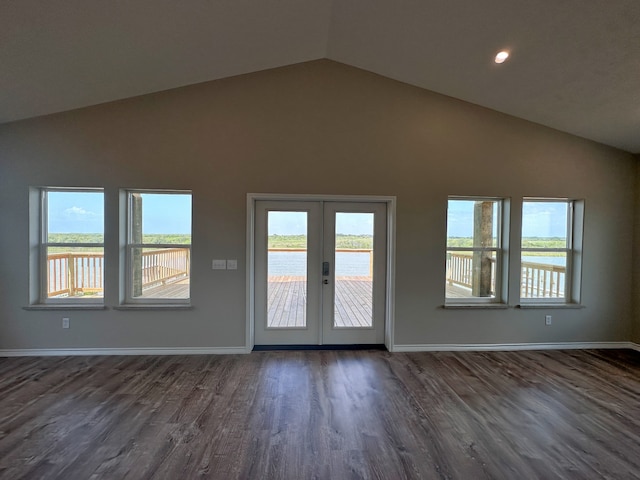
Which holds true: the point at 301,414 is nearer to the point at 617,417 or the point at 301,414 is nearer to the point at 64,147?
the point at 617,417

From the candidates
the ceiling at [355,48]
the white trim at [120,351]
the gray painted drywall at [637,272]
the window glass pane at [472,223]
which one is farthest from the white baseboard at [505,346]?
the ceiling at [355,48]

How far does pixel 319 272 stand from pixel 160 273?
201cm

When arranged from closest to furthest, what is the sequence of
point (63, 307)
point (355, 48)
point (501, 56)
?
1. point (501, 56)
2. point (355, 48)
3. point (63, 307)

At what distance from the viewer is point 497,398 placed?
9.16ft

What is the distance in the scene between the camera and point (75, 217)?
373cm

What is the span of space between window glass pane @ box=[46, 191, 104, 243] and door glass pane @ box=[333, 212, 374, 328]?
295 cm

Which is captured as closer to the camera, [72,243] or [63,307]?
[63,307]

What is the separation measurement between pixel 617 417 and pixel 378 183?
3.04 metres

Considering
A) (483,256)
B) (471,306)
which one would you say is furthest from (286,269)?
(483,256)

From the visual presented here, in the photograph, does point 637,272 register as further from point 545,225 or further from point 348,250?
point 348,250

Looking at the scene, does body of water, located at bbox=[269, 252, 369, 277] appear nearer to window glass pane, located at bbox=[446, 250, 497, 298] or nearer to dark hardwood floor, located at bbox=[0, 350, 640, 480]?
dark hardwood floor, located at bbox=[0, 350, 640, 480]

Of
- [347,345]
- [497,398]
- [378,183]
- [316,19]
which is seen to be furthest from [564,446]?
[316,19]

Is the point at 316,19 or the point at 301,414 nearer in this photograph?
the point at 301,414

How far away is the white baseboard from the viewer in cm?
384
